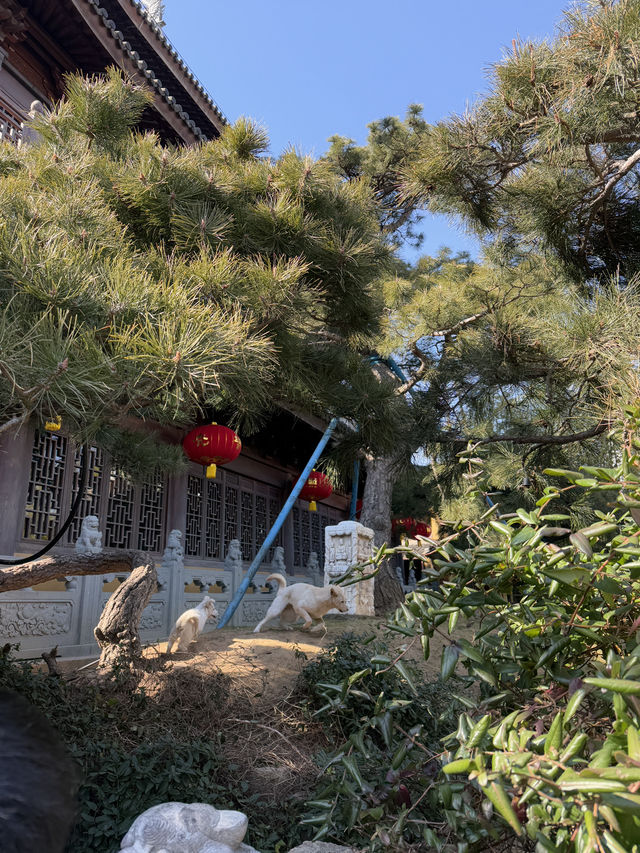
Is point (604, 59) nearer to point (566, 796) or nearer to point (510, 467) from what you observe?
point (566, 796)

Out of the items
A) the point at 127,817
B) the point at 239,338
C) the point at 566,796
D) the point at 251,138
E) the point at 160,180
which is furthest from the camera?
the point at 251,138

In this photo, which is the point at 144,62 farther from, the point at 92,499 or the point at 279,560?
the point at 279,560

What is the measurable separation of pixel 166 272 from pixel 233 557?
5674 mm

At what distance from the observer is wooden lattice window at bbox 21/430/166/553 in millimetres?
5906

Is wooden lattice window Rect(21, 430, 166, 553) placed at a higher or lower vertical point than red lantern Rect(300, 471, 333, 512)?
lower

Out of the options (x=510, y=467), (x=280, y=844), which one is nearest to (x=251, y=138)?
(x=280, y=844)

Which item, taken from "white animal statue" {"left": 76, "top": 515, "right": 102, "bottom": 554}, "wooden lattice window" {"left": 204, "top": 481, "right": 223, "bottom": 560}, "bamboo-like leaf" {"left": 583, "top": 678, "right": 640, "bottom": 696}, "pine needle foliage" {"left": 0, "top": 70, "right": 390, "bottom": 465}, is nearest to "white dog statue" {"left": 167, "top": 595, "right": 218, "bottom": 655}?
"white animal statue" {"left": 76, "top": 515, "right": 102, "bottom": 554}

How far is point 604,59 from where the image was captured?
313 centimetres

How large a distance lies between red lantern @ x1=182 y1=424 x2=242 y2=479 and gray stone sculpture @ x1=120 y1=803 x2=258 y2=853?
4231 mm

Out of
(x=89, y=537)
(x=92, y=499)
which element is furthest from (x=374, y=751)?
(x=92, y=499)

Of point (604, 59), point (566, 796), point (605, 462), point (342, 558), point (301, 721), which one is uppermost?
point (604, 59)

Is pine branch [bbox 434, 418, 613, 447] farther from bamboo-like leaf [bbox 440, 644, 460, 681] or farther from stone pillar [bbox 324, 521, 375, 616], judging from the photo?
stone pillar [bbox 324, 521, 375, 616]

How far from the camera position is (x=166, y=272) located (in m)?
2.99

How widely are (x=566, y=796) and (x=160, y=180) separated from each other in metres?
3.45
